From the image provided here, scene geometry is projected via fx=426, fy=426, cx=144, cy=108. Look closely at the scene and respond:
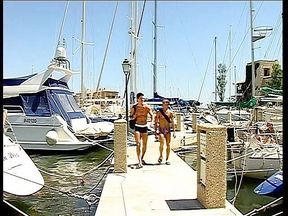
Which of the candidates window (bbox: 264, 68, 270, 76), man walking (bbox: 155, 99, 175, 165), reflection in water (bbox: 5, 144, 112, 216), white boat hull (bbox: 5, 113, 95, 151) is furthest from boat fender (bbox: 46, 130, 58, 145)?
window (bbox: 264, 68, 270, 76)

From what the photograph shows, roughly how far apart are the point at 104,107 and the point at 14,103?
14534 millimetres

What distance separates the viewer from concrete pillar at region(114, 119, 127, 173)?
9.65 meters

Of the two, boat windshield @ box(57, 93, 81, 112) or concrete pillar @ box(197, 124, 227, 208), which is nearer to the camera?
concrete pillar @ box(197, 124, 227, 208)

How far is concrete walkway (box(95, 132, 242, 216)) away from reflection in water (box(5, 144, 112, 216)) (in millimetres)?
940

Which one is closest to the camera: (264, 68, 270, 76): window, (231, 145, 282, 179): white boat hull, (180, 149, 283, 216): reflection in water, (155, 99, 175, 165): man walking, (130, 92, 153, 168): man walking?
(180, 149, 283, 216): reflection in water

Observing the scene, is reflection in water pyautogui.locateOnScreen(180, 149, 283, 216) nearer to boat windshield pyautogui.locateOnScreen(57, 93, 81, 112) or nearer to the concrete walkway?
the concrete walkway

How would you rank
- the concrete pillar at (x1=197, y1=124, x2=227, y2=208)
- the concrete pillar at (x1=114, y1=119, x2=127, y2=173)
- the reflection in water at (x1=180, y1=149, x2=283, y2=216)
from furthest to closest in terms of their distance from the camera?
1. the concrete pillar at (x1=114, y1=119, x2=127, y2=173)
2. the reflection in water at (x1=180, y1=149, x2=283, y2=216)
3. the concrete pillar at (x1=197, y1=124, x2=227, y2=208)

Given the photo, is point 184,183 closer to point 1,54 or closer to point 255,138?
point 255,138

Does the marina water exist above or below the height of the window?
below

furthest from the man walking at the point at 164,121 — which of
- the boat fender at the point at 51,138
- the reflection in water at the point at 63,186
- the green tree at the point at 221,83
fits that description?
the green tree at the point at 221,83

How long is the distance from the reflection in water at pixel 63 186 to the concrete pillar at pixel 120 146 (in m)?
0.81

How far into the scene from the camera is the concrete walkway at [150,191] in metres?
6.46

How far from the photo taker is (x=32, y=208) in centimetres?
947
